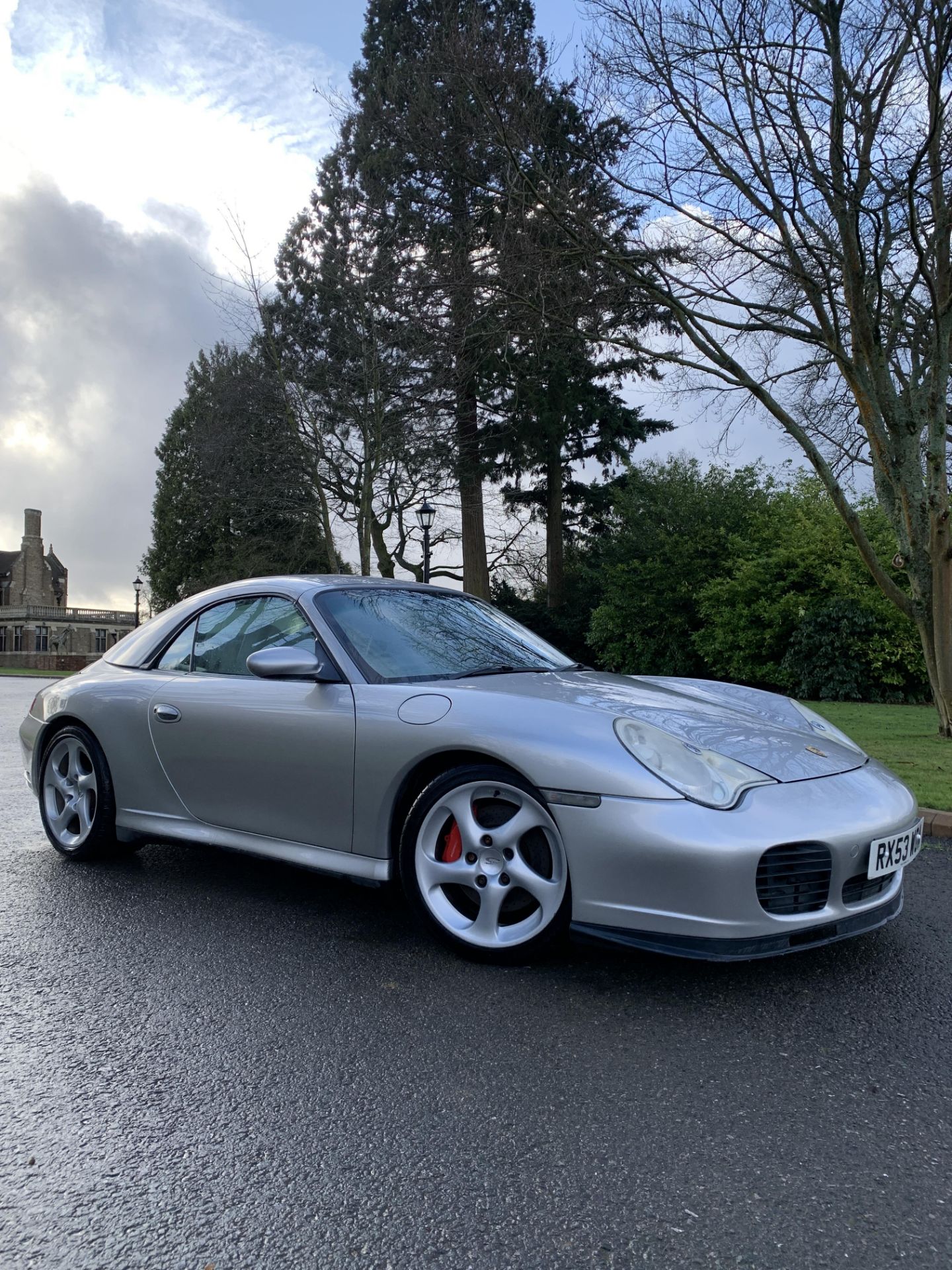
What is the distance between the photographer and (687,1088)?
7.52 ft

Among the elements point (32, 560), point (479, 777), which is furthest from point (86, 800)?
point (32, 560)

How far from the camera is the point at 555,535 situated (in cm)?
2969

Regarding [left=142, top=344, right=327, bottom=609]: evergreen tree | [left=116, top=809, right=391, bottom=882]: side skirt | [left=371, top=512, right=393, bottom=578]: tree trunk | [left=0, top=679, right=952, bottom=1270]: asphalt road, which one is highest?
[left=142, top=344, right=327, bottom=609]: evergreen tree

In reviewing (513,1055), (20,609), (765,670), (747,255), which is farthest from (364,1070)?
(20,609)

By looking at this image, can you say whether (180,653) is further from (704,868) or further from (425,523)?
(425,523)

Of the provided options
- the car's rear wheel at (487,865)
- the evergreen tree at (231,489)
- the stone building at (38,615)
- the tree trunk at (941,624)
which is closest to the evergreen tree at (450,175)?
the evergreen tree at (231,489)

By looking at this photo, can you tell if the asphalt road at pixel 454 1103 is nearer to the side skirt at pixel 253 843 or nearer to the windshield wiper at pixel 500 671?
the side skirt at pixel 253 843

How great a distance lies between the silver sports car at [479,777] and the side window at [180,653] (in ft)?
0.06

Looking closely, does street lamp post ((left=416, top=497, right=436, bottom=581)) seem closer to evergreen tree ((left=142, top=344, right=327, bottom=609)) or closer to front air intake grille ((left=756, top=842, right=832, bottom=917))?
evergreen tree ((left=142, top=344, right=327, bottom=609))

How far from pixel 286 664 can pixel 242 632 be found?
0.73m

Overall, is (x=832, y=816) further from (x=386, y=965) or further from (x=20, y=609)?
(x=20, y=609)

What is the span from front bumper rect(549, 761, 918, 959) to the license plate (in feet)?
0.14

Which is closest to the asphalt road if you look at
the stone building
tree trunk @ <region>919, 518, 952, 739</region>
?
tree trunk @ <region>919, 518, 952, 739</region>

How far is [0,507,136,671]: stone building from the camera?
87.2 meters
